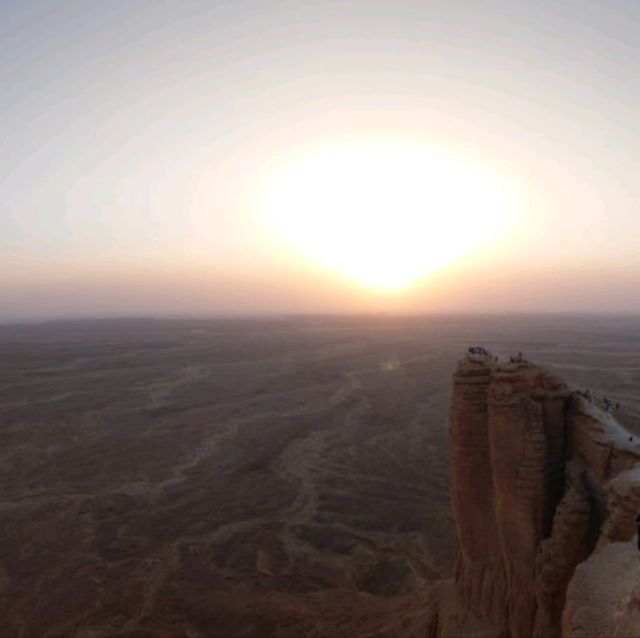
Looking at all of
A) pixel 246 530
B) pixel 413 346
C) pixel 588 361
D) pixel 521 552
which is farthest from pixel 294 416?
pixel 413 346

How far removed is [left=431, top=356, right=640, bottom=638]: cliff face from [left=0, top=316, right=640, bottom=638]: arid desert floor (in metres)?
3.30

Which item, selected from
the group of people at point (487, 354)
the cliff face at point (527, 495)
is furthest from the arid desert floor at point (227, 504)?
the group of people at point (487, 354)

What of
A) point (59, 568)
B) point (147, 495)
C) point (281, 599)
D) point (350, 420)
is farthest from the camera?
point (350, 420)

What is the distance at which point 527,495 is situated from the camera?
557 inches

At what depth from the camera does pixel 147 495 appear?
36906 millimetres

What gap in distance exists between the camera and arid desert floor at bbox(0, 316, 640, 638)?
2303cm

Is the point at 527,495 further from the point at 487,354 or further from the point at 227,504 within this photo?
the point at 227,504

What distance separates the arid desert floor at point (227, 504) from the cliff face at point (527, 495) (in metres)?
3.30

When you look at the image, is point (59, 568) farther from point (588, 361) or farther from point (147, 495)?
point (588, 361)

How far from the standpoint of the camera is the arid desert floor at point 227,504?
23.0m

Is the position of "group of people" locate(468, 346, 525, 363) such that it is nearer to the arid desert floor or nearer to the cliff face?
the cliff face

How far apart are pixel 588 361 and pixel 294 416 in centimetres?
6045

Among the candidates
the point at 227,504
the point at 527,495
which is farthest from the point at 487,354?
the point at 227,504

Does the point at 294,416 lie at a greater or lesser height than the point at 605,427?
lesser
